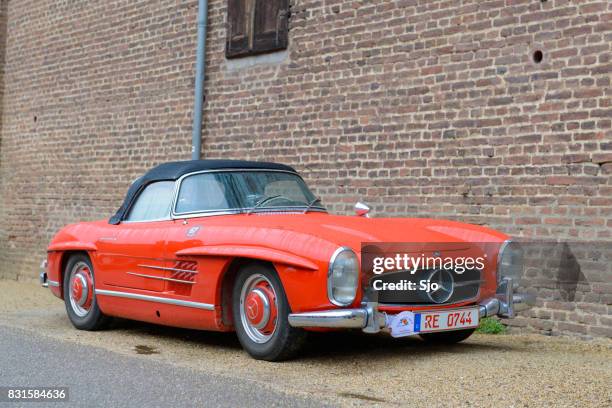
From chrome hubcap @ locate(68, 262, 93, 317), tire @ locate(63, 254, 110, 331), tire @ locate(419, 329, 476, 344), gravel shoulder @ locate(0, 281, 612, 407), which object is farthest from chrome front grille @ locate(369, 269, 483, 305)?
chrome hubcap @ locate(68, 262, 93, 317)

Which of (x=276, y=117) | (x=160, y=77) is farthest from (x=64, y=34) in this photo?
(x=276, y=117)

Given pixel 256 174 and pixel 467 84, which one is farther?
pixel 467 84

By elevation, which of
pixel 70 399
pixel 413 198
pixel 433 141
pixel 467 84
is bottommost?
pixel 70 399

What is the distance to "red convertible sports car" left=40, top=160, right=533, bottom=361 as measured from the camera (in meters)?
5.04

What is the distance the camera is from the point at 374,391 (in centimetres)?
451

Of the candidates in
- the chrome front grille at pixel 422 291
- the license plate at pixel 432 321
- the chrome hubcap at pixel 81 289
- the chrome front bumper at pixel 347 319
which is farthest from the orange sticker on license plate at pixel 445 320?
the chrome hubcap at pixel 81 289

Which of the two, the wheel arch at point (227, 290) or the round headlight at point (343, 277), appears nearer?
the round headlight at point (343, 277)

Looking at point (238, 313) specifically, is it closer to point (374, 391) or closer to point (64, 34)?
point (374, 391)

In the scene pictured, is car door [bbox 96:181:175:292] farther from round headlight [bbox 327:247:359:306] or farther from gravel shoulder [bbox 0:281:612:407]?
round headlight [bbox 327:247:359:306]

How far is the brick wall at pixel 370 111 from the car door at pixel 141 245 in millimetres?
2637

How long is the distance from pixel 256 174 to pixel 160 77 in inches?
215

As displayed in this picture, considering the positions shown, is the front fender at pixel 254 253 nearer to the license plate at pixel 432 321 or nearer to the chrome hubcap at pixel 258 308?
the chrome hubcap at pixel 258 308

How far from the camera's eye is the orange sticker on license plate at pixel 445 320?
5.09m

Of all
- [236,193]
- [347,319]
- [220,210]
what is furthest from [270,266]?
[236,193]
